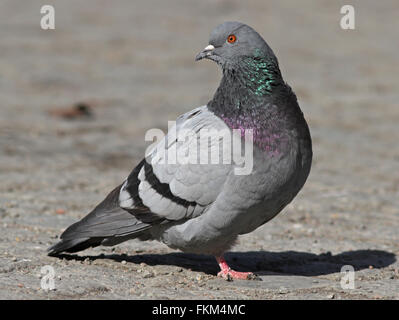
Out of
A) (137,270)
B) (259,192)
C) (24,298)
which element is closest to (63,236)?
(137,270)

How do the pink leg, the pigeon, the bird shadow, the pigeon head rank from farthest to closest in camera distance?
Answer: the bird shadow
the pink leg
the pigeon head
the pigeon

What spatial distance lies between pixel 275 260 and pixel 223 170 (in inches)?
55.8

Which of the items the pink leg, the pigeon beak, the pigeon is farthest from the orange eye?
the pink leg

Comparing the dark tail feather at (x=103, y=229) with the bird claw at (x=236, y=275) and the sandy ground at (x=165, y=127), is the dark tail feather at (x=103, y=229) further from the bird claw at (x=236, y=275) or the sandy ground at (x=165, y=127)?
the bird claw at (x=236, y=275)

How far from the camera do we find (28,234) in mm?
6105

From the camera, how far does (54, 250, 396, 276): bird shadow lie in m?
5.69

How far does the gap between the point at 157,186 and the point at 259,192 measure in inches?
30.8

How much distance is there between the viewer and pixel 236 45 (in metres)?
5.24

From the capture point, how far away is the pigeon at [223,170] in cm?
489

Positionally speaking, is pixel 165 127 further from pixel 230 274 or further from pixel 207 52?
pixel 230 274

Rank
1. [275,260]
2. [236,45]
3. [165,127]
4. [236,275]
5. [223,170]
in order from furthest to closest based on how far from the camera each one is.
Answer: [165,127] → [275,260] → [236,275] → [236,45] → [223,170]

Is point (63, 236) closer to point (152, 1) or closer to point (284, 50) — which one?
point (284, 50)

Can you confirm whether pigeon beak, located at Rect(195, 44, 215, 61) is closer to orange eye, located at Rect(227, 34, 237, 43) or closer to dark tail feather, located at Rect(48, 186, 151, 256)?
orange eye, located at Rect(227, 34, 237, 43)

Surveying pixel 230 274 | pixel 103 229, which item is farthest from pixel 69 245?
pixel 230 274
